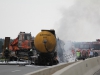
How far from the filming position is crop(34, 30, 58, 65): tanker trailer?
30.1 metres

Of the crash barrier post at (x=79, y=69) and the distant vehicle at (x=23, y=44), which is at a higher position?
the distant vehicle at (x=23, y=44)

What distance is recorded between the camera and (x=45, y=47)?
30344 millimetres

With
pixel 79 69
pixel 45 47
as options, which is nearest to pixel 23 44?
pixel 45 47

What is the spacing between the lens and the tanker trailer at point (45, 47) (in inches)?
1184

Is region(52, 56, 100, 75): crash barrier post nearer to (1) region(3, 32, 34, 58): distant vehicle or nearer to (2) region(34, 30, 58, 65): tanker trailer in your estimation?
(2) region(34, 30, 58, 65): tanker trailer

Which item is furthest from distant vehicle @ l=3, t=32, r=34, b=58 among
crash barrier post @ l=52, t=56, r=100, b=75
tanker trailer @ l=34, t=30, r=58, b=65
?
crash barrier post @ l=52, t=56, r=100, b=75

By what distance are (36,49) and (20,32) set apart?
5407mm

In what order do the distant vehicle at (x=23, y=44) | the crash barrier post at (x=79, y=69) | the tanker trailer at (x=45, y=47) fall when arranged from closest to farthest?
the crash barrier post at (x=79, y=69) → the tanker trailer at (x=45, y=47) → the distant vehicle at (x=23, y=44)

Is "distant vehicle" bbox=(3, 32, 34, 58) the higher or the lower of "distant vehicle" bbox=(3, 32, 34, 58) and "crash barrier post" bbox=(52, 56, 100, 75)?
the higher

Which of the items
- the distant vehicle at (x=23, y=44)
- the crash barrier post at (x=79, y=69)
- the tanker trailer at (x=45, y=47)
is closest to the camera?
the crash barrier post at (x=79, y=69)

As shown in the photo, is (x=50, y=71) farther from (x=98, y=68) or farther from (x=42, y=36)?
(x=42, y=36)

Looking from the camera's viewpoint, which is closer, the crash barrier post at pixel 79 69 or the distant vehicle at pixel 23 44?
the crash barrier post at pixel 79 69

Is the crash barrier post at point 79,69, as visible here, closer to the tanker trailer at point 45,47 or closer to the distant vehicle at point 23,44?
the tanker trailer at point 45,47

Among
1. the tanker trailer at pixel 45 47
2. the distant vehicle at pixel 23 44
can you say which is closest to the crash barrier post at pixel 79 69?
the tanker trailer at pixel 45 47
